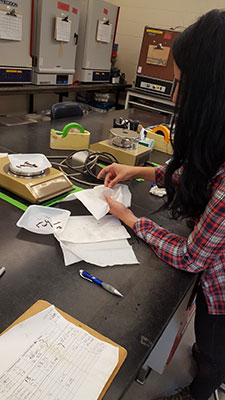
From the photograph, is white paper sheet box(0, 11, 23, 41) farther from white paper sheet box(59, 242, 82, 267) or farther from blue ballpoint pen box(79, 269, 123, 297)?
blue ballpoint pen box(79, 269, 123, 297)

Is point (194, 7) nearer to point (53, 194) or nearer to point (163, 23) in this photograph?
point (163, 23)

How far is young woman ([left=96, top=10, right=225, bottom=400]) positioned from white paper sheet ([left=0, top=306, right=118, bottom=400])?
1.11 feet

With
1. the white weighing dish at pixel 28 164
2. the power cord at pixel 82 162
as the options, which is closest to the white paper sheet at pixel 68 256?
the white weighing dish at pixel 28 164

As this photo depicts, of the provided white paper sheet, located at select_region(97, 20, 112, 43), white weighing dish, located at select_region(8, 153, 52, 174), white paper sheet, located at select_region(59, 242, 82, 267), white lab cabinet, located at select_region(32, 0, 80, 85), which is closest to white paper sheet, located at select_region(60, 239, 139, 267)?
white paper sheet, located at select_region(59, 242, 82, 267)

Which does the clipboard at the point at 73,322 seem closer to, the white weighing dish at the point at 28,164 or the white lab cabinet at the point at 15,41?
the white weighing dish at the point at 28,164

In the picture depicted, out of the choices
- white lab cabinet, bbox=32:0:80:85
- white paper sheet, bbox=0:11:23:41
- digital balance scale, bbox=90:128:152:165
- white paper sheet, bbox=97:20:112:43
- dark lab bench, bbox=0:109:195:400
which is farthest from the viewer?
white paper sheet, bbox=97:20:112:43

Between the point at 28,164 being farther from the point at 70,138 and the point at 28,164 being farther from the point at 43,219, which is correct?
the point at 70,138

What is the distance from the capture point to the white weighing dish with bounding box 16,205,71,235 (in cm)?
81

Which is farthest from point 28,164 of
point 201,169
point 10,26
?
point 10,26

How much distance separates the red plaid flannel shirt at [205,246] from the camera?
0.68m

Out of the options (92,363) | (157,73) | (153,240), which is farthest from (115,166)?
(157,73)

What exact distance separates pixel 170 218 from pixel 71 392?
682 mm

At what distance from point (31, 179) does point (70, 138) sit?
0.54 metres

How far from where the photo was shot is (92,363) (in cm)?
50
